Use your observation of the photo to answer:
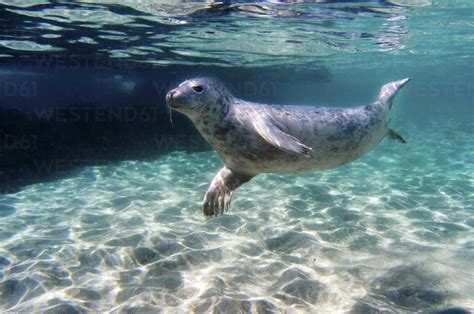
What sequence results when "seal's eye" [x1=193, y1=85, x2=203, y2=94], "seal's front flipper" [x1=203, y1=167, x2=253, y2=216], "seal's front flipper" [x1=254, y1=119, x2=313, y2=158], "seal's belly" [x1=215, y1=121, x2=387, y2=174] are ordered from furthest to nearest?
"seal's front flipper" [x1=203, y1=167, x2=253, y2=216], "seal's belly" [x1=215, y1=121, x2=387, y2=174], "seal's eye" [x1=193, y1=85, x2=203, y2=94], "seal's front flipper" [x1=254, y1=119, x2=313, y2=158]

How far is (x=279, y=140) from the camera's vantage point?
144 inches

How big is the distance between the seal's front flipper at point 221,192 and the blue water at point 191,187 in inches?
38.9

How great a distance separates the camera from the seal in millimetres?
3834

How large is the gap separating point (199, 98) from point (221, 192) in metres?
1.49

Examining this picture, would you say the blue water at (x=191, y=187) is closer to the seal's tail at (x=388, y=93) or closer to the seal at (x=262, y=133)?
the seal at (x=262, y=133)

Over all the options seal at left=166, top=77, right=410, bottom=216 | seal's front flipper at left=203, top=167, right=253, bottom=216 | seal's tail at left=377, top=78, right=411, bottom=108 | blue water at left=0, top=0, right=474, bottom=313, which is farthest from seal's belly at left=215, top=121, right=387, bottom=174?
blue water at left=0, top=0, right=474, bottom=313

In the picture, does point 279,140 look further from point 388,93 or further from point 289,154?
point 388,93

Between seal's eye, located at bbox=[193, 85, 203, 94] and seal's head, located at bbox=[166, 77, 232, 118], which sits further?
seal's eye, located at bbox=[193, 85, 203, 94]

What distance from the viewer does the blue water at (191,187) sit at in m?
4.40

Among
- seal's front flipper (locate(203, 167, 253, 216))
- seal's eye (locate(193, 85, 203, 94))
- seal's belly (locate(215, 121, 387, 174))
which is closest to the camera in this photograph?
seal's eye (locate(193, 85, 203, 94))

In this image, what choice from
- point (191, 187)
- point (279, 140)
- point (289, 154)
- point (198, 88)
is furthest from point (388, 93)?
point (191, 187)

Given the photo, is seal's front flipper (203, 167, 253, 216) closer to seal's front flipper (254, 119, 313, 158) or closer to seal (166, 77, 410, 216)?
seal (166, 77, 410, 216)

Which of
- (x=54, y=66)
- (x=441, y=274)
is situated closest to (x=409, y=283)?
(x=441, y=274)

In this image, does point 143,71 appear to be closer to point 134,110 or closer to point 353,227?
point 134,110
